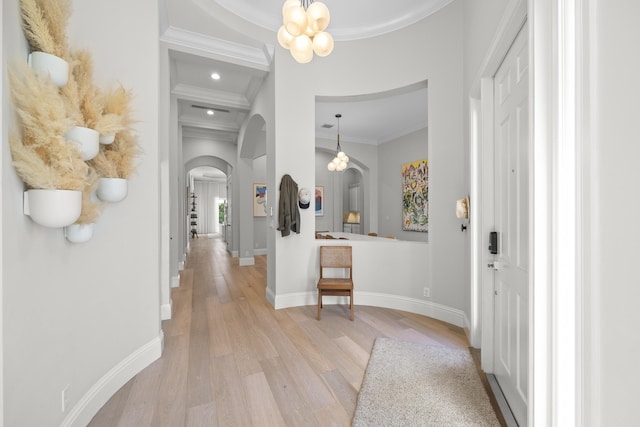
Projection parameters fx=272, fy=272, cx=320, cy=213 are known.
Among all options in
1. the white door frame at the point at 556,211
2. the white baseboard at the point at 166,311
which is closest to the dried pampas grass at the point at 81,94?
the white door frame at the point at 556,211

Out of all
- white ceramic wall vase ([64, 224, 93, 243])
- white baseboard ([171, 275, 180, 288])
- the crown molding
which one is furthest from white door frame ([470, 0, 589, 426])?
white baseboard ([171, 275, 180, 288])

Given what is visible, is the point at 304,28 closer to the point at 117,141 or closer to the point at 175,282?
the point at 117,141

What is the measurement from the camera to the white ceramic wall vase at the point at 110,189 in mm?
1608

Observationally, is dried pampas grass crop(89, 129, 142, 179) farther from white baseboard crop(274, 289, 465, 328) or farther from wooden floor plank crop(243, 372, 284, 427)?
white baseboard crop(274, 289, 465, 328)

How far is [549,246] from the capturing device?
3.52ft

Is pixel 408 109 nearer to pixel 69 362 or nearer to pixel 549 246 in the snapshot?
pixel 549 246

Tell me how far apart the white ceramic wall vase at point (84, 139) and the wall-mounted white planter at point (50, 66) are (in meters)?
0.19

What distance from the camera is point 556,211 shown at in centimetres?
99

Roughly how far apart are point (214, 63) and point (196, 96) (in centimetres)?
125

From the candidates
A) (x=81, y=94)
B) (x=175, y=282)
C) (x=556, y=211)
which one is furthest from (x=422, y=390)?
(x=175, y=282)

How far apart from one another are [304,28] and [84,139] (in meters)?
1.62

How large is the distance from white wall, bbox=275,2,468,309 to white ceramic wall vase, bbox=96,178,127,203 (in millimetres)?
1899

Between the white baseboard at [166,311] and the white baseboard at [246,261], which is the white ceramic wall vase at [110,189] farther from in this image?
the white baseboard at [246,261]

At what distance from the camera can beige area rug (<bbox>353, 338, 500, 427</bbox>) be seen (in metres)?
1.58
